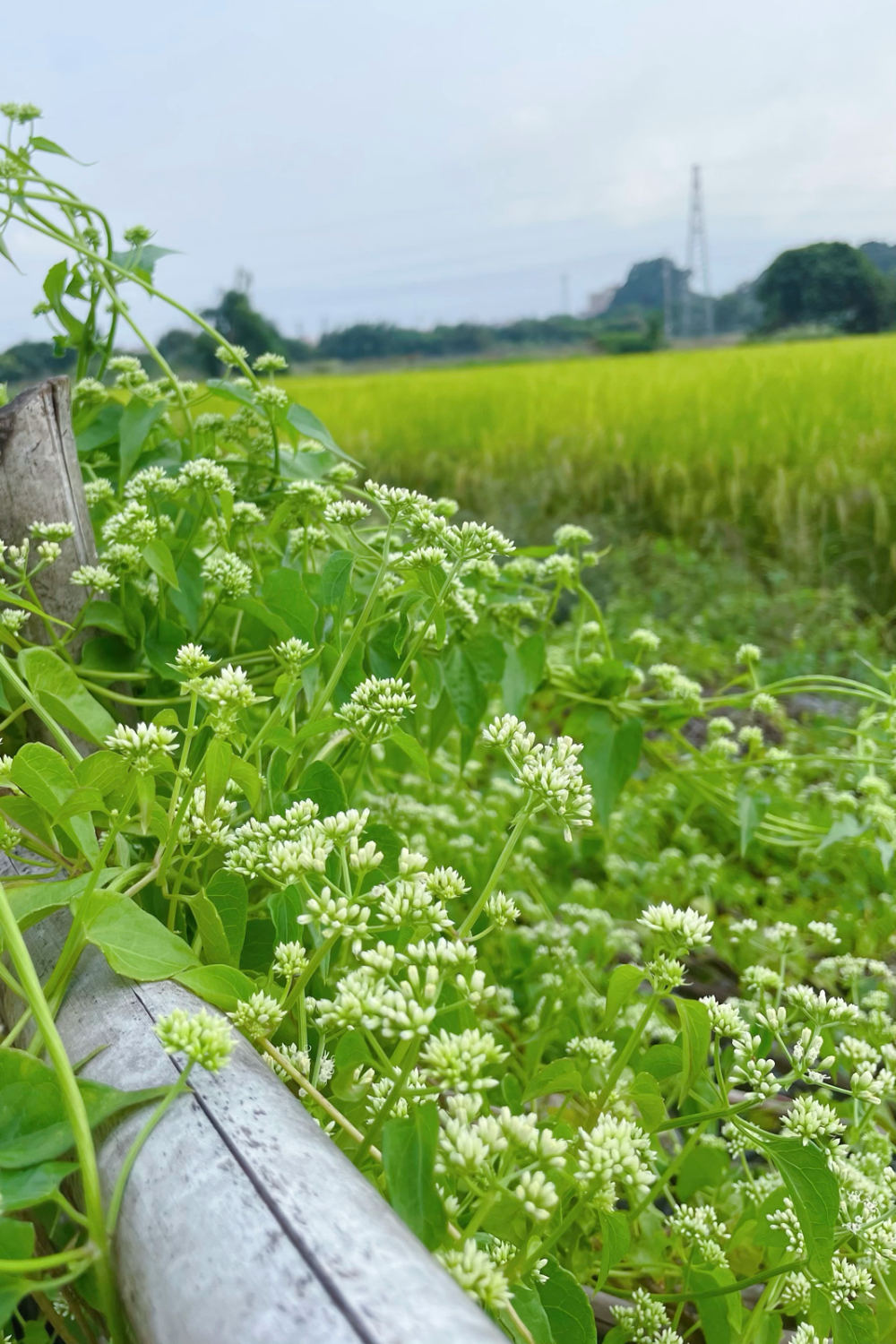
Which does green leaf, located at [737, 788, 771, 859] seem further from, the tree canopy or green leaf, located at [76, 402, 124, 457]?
the tree canopy

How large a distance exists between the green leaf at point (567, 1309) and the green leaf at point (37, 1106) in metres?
0.26

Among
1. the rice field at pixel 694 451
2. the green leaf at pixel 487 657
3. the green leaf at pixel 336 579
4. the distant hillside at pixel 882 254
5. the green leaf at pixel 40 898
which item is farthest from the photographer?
the distant hillside at pixel 882 254

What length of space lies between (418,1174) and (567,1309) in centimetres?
19

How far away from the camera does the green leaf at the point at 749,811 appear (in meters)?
1.12

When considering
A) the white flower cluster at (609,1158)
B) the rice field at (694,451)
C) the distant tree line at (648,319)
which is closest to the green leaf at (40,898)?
the white flower cluster at (609,1158)

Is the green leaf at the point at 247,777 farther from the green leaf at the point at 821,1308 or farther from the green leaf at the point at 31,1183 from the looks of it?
the green leaf at the point at 821,1308

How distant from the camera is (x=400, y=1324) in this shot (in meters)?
0.30

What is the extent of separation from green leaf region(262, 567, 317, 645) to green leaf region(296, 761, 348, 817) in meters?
0.15

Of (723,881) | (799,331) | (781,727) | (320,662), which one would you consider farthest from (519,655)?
(799,331)

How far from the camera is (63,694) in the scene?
2.38 ft

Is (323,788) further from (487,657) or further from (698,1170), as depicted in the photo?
(698,1170)

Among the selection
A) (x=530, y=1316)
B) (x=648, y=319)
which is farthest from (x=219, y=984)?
(x=648, y=319)

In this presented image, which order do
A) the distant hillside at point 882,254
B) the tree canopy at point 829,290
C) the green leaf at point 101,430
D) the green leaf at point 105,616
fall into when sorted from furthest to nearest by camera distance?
the tree canopy at point 829,290 → the distant hillside at point 882,254 → the green leaf at point 101,430 → the green leaf at point 105,616

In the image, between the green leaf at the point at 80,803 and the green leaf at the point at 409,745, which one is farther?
the green leaf at the point at 409,745
